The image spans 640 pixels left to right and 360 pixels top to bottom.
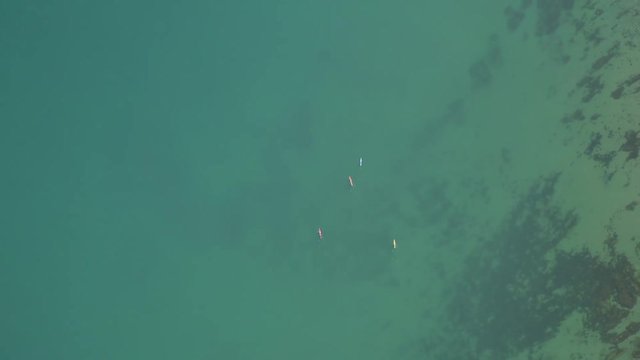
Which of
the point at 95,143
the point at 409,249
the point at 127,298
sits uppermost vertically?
the point at 95,143

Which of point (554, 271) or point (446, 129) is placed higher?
point (446, 129)

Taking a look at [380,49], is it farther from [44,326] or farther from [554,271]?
[44,326]

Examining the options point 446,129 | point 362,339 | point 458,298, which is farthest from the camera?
point 446,129

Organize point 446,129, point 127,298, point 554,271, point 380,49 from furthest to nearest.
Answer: point 127,298 < point 380,49 < point 446,129 < point 554,271

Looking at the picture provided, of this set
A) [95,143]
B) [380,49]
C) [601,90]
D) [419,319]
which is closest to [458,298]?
[419,319]

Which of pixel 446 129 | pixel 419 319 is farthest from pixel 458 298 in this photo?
pixel 446 129

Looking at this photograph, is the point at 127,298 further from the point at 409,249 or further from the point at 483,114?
the point at 483,114

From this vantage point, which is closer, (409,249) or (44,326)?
(409,249)

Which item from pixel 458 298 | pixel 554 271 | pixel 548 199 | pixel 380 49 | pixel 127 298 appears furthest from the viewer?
pixel 127 298

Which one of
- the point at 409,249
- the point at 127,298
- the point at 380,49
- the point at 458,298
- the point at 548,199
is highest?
the point at 380,49
